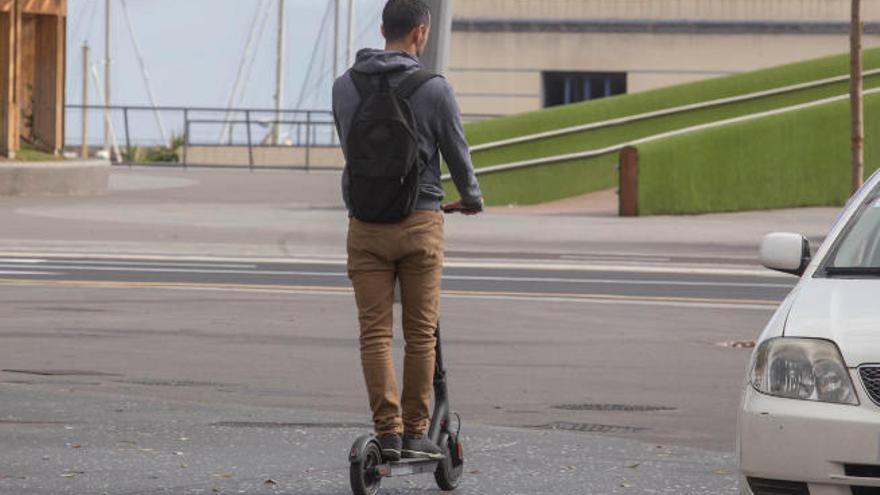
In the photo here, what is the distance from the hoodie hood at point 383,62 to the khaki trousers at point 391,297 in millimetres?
539

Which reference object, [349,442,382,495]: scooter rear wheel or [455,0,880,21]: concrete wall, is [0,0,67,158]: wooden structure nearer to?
[455,0,880,21]: concrete wall

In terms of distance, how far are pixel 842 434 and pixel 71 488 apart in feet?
10.1

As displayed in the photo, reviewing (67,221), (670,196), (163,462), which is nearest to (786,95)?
(670,196)

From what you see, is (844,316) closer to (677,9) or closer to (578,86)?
(677,9)

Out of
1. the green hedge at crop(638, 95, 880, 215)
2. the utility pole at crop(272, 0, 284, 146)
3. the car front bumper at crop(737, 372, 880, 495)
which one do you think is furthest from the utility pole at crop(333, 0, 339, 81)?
the car front bumper at crop(737, 372, 880, 495)

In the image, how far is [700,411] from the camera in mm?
10727

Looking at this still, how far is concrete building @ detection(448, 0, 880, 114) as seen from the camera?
148 feet

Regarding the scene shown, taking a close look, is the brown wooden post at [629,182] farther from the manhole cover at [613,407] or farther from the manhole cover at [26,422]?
the manhole cover at [26,422]

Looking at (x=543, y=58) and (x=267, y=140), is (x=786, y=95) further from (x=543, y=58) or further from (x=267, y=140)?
(x=267, y=140)

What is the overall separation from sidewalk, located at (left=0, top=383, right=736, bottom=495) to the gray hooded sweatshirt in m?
1.26

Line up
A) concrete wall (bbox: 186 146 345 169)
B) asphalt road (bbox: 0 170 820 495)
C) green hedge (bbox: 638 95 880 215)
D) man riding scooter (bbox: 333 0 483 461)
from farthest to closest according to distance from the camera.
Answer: concrete wall (bbox: 186 146 345 169) < green hedge (bbox: 638 95 880 215) < asphalt road (bbox: 0 170 820 495) < man riding scooter (bbox: 333 0 483 461)

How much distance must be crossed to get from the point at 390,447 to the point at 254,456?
4.66 feet

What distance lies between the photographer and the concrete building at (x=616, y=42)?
45156mm

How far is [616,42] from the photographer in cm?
4622
